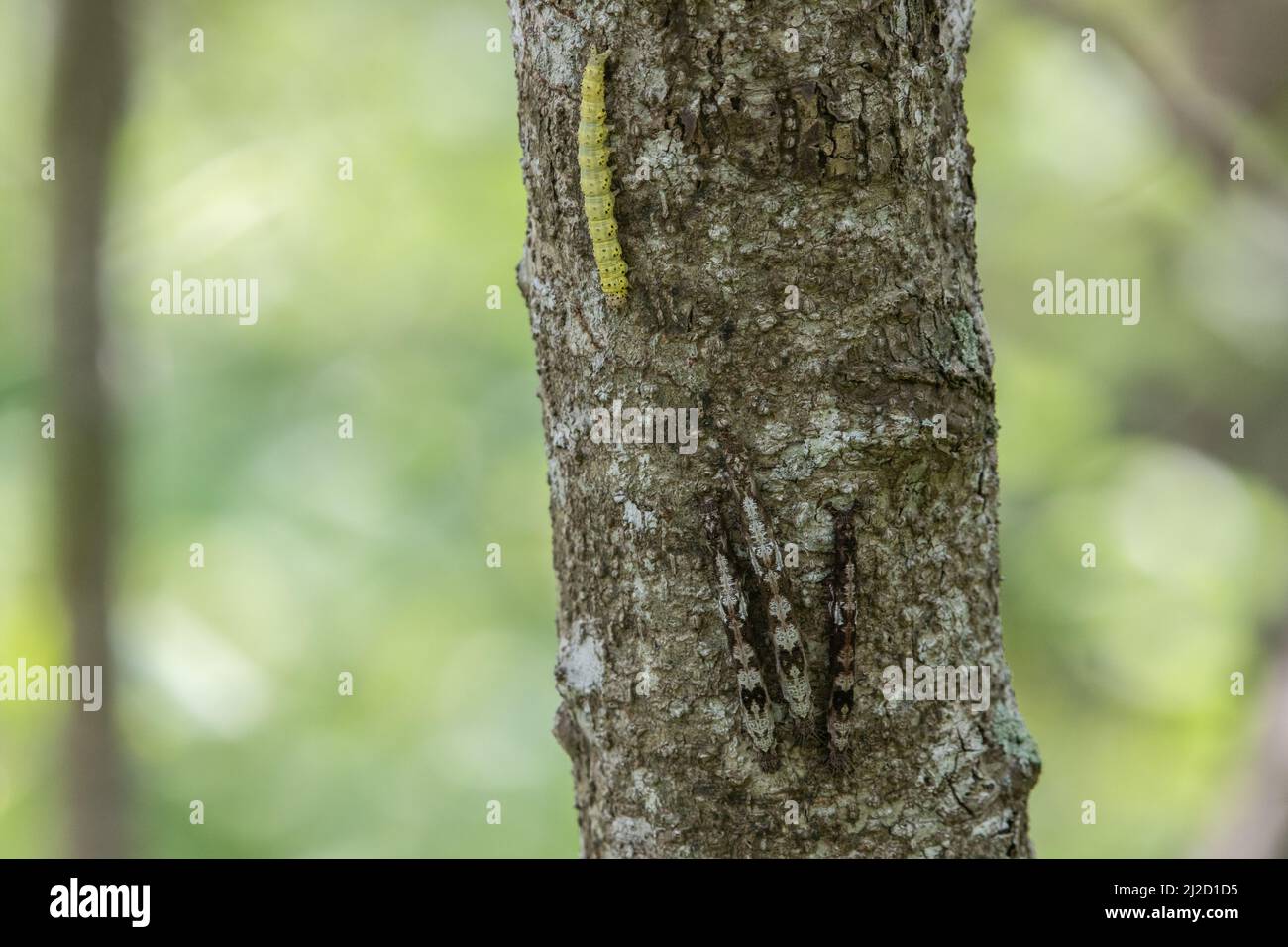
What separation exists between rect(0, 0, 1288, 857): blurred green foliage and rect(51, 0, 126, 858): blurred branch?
35.1 inches

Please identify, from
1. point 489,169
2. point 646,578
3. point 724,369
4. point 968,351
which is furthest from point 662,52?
point 489,169

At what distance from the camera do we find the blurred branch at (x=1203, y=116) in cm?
513

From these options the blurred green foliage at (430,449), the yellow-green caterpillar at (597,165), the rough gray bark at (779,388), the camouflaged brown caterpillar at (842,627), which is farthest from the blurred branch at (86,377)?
the camouflaged brown caterpillar at (842,627)

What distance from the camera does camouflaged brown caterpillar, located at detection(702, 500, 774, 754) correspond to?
1720 millimetres

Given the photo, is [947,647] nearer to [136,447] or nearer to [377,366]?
[136,447]

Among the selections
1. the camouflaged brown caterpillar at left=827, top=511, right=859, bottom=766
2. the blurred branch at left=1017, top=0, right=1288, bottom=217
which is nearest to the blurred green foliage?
the blurred branch at left=1017, top=0, right=1288, bottom=217

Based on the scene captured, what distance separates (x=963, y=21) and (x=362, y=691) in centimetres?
745

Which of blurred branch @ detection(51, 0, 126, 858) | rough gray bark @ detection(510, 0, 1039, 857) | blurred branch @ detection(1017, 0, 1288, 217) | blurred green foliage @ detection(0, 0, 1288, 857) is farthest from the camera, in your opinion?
blurred green foliage @ detection(0, 0, 1288, 857)

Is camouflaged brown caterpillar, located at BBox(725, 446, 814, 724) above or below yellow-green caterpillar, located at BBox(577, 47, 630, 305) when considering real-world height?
below

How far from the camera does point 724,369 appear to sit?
171cm

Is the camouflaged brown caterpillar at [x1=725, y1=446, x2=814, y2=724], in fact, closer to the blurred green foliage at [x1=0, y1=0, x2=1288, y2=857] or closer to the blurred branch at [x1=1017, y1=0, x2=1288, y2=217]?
the blurred branch at [x1=1017, y1=0, x2=1288, y2=217]

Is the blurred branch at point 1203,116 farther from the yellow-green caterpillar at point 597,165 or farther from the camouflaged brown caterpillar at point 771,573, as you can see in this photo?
the camouflaged brown caterpillar at point 771,573

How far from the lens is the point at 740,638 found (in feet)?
5.64

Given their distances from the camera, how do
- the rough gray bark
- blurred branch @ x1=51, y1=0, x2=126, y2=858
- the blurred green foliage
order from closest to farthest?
the rough gray bark < blurred branch @ x1=51, y1=0, x2=126, y2=858 < the blurred green foliage
